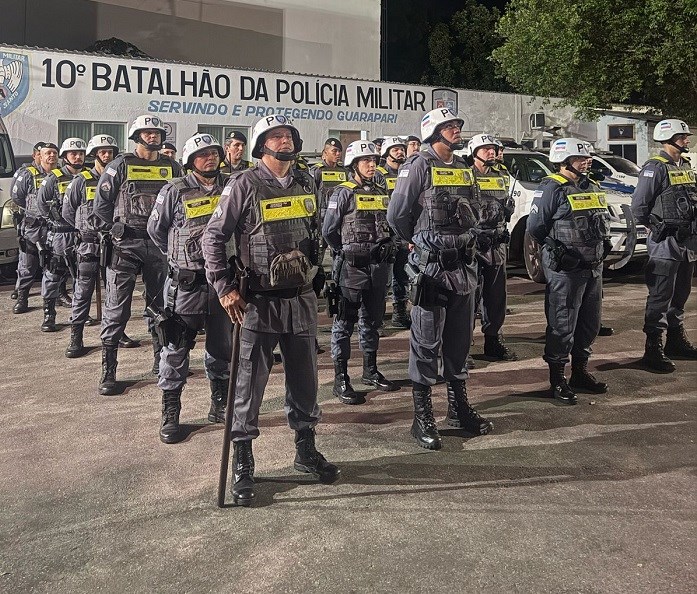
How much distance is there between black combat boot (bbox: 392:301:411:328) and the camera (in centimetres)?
921

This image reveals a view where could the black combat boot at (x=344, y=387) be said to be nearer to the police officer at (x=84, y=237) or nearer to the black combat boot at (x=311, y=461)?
the black combat boot at (x=311, y=461)

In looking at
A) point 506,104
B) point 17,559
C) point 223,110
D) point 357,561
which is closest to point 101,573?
point 17,559

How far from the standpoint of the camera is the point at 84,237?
7633 mm

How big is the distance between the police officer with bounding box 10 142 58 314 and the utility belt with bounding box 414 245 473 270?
6226 millimetres

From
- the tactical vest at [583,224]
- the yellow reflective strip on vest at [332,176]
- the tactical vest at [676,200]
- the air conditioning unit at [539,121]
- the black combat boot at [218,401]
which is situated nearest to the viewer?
the black combat boot at [218,401]

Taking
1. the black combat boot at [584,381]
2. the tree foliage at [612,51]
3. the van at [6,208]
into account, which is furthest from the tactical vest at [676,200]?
the tree foliage at [612,51]

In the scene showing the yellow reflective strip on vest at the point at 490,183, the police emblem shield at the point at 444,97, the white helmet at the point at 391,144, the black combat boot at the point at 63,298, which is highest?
the police emblem shield at the point at 444,97

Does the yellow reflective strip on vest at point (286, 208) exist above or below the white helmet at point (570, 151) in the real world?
below

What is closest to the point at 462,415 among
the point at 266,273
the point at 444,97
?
the point at 266,273

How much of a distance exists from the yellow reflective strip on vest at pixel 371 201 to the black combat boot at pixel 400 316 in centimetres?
274

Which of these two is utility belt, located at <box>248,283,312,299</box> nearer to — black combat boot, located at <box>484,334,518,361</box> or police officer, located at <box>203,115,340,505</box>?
police officer, located at <box>203,115,340,505</box>

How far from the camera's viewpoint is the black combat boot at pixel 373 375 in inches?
257

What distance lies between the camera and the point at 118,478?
182 inches

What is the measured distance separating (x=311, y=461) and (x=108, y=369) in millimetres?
2654
